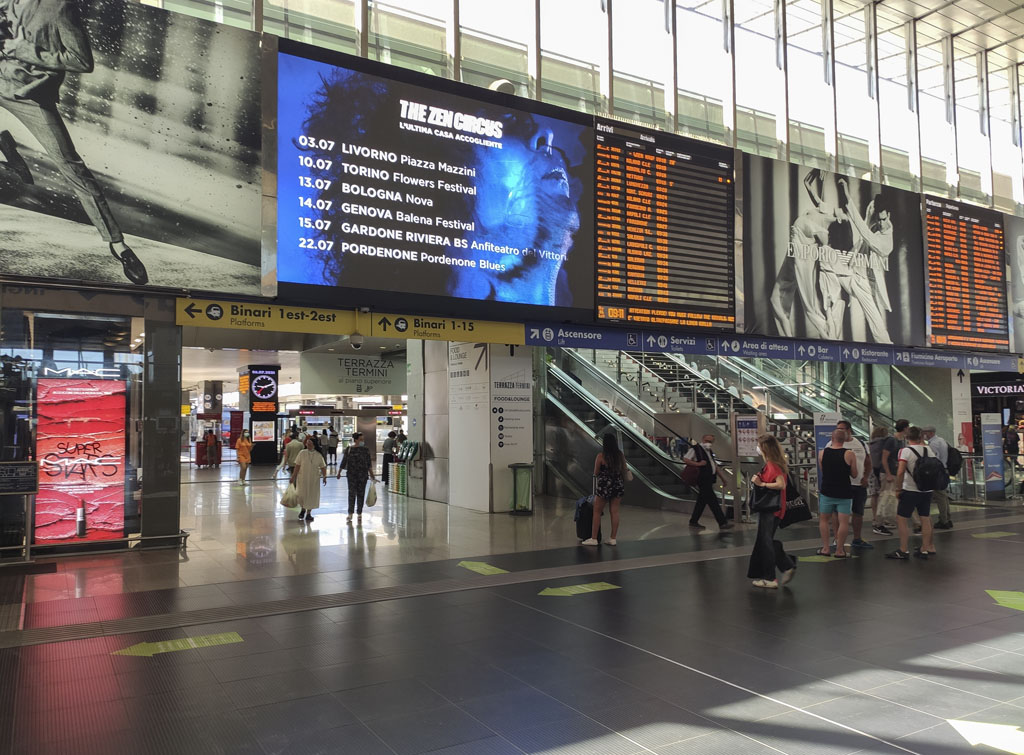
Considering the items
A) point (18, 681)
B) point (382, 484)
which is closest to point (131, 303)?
point (18, 681)

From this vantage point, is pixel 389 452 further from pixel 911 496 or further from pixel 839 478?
pixel 911 496

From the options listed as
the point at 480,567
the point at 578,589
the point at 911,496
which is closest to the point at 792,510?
the point at 911,496

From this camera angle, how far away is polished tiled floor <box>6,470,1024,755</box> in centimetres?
366

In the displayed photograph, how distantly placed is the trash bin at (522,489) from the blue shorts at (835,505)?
527 cm

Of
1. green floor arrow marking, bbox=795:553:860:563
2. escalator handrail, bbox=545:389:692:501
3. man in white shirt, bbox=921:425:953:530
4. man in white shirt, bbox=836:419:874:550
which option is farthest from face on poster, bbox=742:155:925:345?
green floor arrow marking, bbox=795:553:860:563

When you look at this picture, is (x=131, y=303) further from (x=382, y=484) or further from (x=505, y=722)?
(x=382, y=484)

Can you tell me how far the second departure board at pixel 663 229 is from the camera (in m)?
11.5

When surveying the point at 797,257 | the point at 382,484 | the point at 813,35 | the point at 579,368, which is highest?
the point at 813,35

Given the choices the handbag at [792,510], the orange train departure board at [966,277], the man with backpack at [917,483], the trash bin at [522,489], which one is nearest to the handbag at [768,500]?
the handbag at [792,510]

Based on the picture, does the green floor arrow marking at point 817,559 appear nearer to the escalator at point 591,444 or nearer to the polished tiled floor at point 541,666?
the polished tiled floor at point 541,666

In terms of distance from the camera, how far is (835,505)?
28.1 ft

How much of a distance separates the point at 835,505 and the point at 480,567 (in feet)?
13.3

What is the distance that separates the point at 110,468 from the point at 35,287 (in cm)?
217

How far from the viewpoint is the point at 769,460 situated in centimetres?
721
